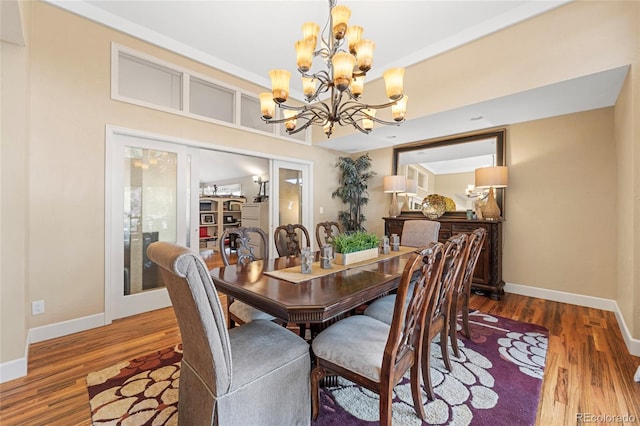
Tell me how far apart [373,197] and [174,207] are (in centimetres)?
356

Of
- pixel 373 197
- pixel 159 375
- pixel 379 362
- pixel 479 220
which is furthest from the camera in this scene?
pixel 373 197

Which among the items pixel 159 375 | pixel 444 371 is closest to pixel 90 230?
pixel 159 375

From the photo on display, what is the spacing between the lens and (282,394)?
1.25 meters

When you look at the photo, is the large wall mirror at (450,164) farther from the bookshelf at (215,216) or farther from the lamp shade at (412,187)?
the bookshelf at (215,216)

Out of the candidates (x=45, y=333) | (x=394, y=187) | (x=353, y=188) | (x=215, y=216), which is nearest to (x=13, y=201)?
(x=45, y=333)

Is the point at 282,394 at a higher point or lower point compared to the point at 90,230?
lower

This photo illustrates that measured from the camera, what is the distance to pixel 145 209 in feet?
10.1

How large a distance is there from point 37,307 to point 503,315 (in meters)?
4.68

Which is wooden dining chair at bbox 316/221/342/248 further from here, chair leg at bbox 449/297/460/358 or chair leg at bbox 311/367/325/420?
chair leg at bbox 449/297/460/358

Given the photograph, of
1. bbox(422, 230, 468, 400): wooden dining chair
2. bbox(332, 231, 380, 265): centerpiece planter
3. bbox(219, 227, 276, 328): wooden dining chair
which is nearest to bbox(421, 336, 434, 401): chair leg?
bbox(422, 230, 468, 400): wooden dining chair

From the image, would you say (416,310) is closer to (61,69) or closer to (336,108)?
(336,108)

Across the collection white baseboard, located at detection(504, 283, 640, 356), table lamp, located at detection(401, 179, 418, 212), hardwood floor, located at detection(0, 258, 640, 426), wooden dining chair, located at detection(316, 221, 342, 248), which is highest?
table lamp, located at detection(401, 179, 418, 212)

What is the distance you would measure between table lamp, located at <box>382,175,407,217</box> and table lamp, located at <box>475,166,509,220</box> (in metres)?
1.23

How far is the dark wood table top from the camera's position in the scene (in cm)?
122
